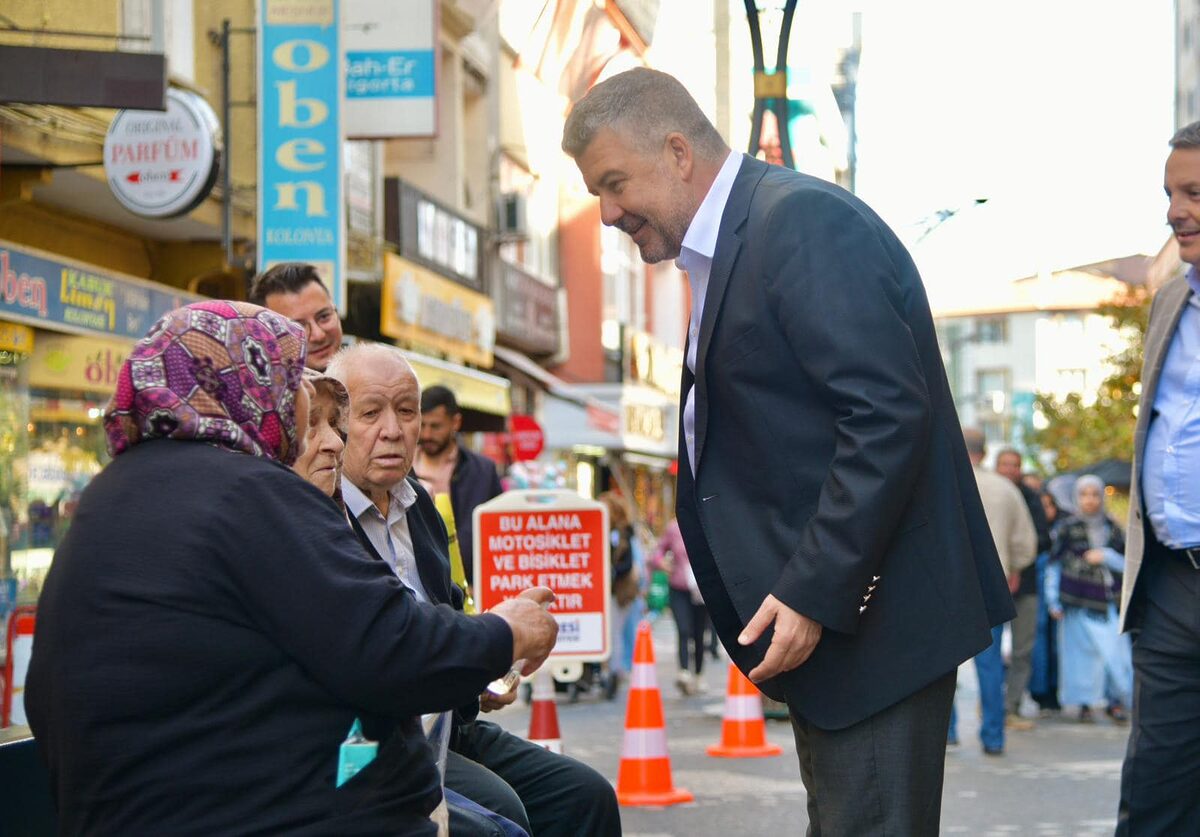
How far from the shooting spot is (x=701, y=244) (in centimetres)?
370

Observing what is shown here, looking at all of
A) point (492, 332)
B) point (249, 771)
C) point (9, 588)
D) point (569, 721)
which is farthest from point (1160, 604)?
point (492, 332)

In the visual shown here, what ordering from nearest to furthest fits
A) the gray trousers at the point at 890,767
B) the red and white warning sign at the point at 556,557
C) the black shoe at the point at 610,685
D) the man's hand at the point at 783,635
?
the man's hand at the point at 783,635, the gray trousers at the point at 890,767, the red and white warning sign at the point at 556,557, the black shoe at the point at 610,685

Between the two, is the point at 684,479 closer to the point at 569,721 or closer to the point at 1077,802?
the point at 1077,802

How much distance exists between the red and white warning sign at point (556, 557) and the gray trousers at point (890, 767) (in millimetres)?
5942

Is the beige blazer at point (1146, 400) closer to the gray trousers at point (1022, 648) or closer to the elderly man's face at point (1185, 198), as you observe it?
the elderly man's face at point (1185, 198)

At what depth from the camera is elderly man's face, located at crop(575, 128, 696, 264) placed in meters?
3.68

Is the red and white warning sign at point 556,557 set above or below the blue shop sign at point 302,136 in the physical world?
below

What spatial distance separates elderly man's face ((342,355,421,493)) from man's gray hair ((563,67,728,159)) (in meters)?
1.37

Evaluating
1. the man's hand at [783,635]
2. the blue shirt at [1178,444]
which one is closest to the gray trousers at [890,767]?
the man's hand at [783,635]

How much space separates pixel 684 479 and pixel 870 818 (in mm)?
788

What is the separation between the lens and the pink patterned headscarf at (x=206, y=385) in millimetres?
3027

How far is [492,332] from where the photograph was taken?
27.5 m

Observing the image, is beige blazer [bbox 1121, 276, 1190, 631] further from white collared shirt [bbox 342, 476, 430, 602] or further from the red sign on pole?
the red sign on pole

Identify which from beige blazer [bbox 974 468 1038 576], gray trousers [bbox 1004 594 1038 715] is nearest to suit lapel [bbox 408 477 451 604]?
beige blazer [bbox 974 468 1038 576]
